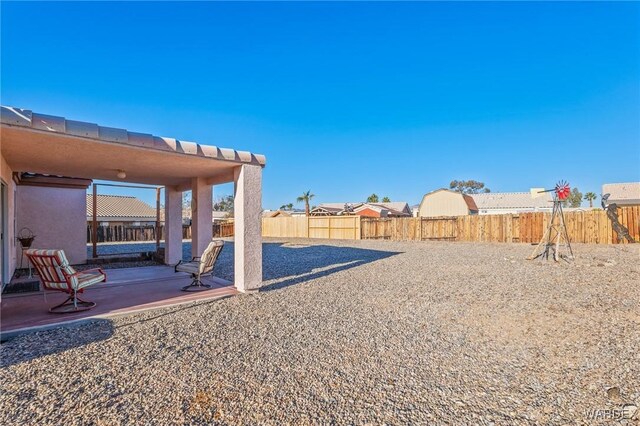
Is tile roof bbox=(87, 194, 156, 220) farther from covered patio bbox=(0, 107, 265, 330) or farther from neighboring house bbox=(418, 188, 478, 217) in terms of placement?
neighboring house bbox=(418, 188, 478, 217)

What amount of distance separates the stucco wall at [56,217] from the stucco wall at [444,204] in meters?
31.2

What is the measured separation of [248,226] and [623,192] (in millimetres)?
32150

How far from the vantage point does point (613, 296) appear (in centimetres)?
581

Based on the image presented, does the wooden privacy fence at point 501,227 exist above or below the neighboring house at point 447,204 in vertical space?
below

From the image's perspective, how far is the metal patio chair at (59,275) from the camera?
4.64 meters

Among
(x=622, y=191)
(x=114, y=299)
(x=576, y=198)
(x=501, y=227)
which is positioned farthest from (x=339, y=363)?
(x=576, y=198)

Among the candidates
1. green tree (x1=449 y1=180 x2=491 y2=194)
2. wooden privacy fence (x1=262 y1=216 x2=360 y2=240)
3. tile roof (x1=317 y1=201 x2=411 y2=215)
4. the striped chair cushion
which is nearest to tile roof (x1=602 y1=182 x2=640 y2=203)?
tile roof (x1=317 y1=201 x2=411 y2=215)

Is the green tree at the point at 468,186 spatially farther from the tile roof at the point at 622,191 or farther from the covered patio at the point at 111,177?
the covered patio at the point at 111,177

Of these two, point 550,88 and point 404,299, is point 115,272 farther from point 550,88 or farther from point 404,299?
point 550,88

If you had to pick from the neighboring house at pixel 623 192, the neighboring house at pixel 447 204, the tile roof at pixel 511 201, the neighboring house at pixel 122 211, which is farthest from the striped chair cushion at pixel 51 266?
the tile roof at pixel 511 201

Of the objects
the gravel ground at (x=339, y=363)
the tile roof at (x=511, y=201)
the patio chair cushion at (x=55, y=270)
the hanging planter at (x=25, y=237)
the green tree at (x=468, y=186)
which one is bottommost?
the gravel ground at (x=339, y=363)

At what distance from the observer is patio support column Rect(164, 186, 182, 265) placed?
966 cm

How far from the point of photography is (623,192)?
81.9 ft

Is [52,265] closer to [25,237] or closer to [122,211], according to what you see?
[25,237]
